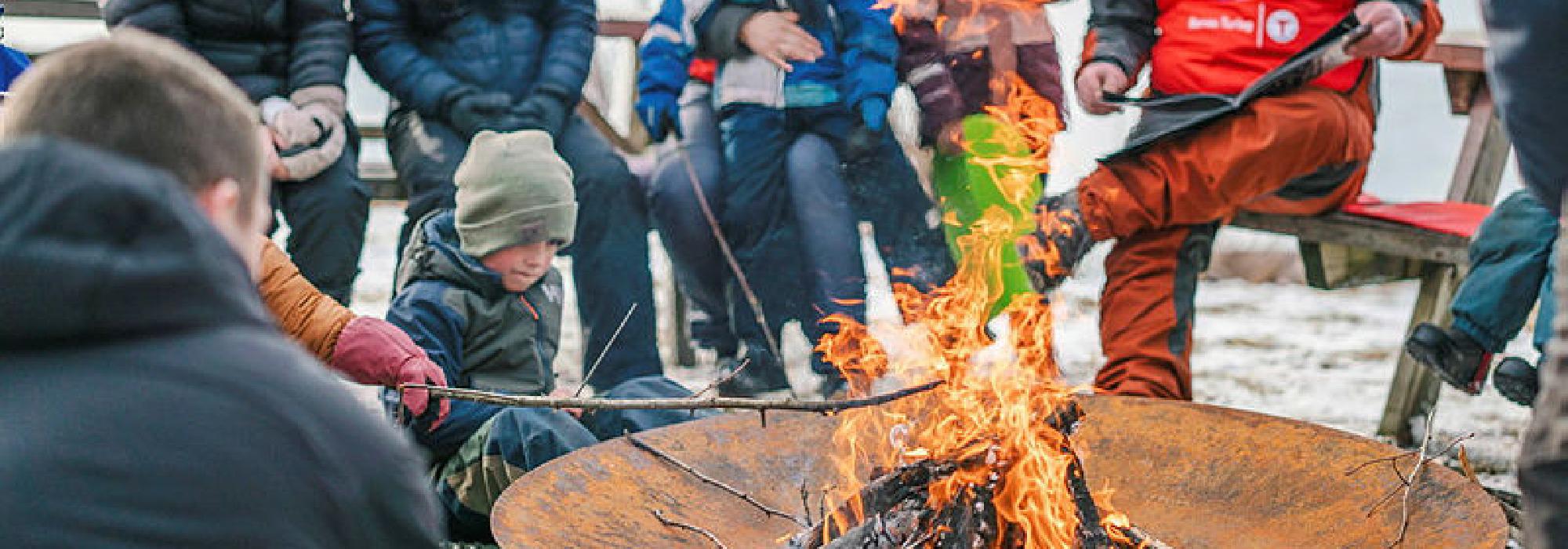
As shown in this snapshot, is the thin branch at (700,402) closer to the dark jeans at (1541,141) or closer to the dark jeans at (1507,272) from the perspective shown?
the dark jeans at (1541,141)

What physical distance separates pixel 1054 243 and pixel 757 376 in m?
1.14

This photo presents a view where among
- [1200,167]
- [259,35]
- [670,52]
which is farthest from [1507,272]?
[259,35]

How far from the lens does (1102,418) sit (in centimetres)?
279

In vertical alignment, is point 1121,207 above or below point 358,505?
below

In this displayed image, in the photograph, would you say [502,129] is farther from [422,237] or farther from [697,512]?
[697,512]

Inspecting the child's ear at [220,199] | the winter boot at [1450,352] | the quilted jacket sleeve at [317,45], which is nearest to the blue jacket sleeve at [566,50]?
the quilted jacket sleeve at [317,45]

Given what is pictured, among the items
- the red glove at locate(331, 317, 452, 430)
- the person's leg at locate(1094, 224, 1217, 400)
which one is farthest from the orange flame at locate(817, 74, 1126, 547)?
the red glove at locate(331, 317, 452, 430)

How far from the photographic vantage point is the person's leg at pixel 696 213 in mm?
4473

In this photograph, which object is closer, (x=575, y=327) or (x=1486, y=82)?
(x=1486, y=82)

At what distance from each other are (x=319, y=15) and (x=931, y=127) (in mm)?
1993

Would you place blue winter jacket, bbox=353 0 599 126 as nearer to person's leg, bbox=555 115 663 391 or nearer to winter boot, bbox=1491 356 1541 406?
person's leg, bbox=555 115 663 391

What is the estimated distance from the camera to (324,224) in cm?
406

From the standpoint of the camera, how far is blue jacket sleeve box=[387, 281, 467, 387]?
3.09m

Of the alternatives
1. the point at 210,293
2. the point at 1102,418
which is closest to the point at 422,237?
the point at 1102,418
